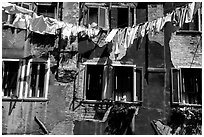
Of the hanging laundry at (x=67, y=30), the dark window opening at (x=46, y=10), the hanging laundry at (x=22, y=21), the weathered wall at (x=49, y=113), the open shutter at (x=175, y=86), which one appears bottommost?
the weathered wall at (x=49, y=113)

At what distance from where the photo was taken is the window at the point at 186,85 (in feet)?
41.5

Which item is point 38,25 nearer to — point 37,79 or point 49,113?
point 37,79

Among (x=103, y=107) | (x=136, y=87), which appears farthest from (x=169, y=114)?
(x=103, y=107)

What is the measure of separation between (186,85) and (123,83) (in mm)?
2603

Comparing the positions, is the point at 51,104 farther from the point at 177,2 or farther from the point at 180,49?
the point at 177,2

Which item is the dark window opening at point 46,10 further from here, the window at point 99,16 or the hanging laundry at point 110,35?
the hanging laundry at point 110,35

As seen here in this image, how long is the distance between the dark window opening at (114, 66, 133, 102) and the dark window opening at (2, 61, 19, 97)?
411cm

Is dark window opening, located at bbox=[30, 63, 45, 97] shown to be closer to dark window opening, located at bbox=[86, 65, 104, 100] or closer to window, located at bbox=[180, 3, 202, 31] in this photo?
dark window opening, located at bbox=[86, 65, 104, 100]

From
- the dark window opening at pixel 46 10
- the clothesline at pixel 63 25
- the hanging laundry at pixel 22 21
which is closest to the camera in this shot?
the clothesline at pixel 63 25

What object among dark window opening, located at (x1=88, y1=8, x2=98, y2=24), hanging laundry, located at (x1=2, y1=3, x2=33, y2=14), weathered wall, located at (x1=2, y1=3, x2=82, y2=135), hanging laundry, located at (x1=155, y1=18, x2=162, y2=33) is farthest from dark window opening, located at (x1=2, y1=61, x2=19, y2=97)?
hanging laundry, located at (x1=155, y1=18, x2=162, y2=33)

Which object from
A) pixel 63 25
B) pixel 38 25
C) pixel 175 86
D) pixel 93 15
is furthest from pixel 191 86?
pixel 38 25

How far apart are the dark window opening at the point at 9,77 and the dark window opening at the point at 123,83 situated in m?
4.11

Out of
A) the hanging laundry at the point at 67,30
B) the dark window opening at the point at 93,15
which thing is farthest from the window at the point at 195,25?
the hanging laundry at the point at 67,30

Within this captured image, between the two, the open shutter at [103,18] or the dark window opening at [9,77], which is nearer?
the dark window opening at [9,77]
